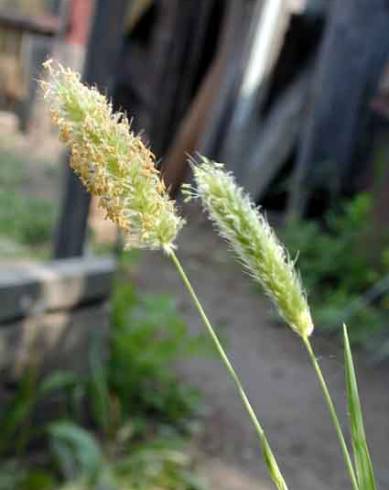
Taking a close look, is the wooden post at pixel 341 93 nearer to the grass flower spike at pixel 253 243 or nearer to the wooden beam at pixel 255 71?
the wooden beam at pixel 255 71

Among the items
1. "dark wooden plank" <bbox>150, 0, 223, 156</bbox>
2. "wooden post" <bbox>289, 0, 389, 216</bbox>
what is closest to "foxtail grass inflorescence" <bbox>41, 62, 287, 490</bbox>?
"wooden post" <bbox>289, 0, 389, 216</bbox>

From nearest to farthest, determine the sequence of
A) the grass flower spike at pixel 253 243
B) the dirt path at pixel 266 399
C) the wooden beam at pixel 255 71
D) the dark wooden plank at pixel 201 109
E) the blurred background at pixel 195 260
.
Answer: the grass flower spike at pixel 253 243
the blurred background at pixel 195 260
the dirt path at pixel 266 399
the wooden beam at pixel 255 71
the dark wooden plank at pixel 201 109

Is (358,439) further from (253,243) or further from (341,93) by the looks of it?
(341,93)

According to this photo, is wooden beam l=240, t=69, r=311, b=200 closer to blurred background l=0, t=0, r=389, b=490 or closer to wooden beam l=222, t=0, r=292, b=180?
blurred background l=0, t=0, r=389, b=490

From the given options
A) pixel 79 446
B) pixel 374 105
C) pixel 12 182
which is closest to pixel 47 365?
pixel 79 446

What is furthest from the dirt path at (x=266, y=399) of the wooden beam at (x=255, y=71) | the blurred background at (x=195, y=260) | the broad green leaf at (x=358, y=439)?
the broad green leaf at (x=358, y=439)

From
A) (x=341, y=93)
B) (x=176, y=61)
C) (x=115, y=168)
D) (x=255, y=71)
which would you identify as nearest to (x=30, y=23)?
(x=176, y=61)
